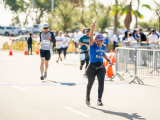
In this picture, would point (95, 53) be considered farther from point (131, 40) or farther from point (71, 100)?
point (131, 40)

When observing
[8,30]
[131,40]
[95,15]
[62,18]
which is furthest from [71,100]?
[8,30]

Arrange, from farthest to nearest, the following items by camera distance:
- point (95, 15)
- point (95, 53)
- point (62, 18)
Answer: point (95, 15)
point (62, 18)
point (95, 53)

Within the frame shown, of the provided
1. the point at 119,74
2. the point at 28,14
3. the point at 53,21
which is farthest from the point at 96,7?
the point at 119,74

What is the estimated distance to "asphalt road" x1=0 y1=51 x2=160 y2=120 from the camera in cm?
691

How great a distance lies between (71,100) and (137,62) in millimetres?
4664

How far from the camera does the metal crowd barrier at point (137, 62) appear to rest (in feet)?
39.4

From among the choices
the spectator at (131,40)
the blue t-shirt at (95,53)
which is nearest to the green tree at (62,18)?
the spectator at (131,40)

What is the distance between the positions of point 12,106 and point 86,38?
525 centimetres

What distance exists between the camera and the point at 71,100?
8461 mm

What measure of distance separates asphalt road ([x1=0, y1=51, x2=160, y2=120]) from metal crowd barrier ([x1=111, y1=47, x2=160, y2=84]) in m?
0.39

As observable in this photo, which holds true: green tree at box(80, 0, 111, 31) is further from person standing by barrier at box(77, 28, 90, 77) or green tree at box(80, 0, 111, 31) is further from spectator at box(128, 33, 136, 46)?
person standing by barrier at box(77, 28, 90, 77)

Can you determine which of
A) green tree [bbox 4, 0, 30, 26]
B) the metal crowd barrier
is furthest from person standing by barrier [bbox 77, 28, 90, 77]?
green tree [bbox 4, 0, 30, 26]

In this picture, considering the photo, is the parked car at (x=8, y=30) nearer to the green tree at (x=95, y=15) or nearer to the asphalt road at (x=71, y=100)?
the green tree at (x=95, y=15)

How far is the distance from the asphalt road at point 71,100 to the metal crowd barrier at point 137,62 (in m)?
0.39
